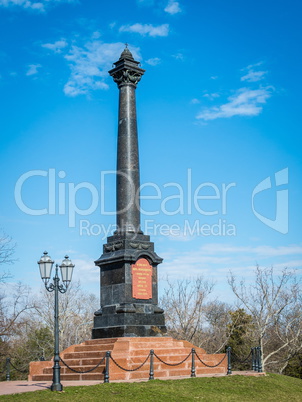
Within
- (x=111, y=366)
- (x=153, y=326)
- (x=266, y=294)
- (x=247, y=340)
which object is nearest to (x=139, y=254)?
(x=153, y=326)

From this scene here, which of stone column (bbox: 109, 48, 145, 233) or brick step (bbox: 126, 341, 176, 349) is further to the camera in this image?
stone column (bbox: 109, 48, 145, 233)

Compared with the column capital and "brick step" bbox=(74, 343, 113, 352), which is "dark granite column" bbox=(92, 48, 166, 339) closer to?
the column capital

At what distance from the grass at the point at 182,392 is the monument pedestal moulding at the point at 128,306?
1557 millimetres

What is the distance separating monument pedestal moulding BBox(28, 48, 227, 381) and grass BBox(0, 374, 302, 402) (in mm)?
1557

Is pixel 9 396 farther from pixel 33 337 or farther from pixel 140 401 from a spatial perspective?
pixel 33 337

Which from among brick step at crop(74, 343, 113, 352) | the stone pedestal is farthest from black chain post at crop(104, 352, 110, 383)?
the stone pedestal

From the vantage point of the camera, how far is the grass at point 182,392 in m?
14.1

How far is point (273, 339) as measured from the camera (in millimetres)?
43312

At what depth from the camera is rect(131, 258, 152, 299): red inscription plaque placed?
809 inches

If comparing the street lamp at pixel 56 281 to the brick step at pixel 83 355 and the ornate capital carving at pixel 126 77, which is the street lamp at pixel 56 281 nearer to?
the brick step at pixel 83 355

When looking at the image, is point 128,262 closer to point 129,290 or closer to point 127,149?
point 129,290

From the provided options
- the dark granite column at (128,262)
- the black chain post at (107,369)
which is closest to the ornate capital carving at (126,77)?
the dark granite column at (128,262)

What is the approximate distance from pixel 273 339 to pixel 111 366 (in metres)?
28.8

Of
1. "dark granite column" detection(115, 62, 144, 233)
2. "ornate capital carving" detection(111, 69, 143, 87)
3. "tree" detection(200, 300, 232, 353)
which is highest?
"ornate capital carving" detection(111, 69, 143, 87)
